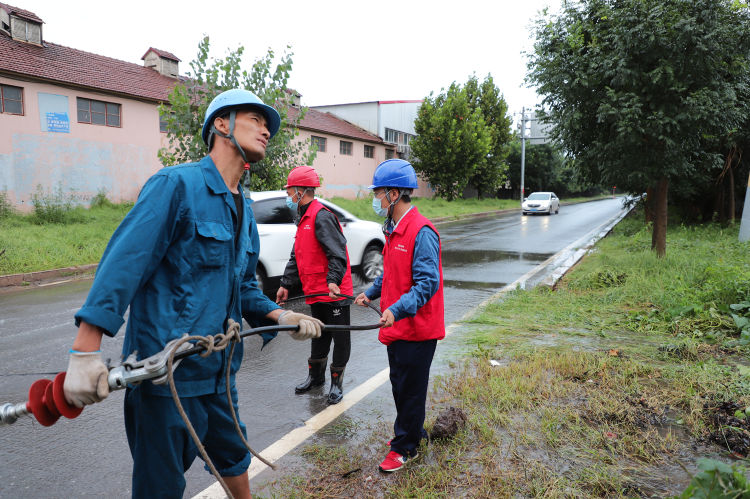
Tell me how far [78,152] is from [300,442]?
754 inches

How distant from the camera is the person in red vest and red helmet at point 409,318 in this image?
298 cm

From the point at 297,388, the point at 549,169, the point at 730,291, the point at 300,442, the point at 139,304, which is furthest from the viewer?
the point at 549,169

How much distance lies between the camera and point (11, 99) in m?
17.1

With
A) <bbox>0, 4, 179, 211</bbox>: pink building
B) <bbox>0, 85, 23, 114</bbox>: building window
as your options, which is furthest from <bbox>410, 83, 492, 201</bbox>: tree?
<bbox>0, 85, 23, 114</bbox>: building window

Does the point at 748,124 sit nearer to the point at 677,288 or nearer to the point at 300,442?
the point at 677,288

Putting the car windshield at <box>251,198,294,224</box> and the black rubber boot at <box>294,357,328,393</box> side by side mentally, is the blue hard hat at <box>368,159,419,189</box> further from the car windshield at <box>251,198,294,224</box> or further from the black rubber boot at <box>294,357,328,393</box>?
the car windshield at <box>251,198,294,224</box>

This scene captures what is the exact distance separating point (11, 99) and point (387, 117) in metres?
25.3

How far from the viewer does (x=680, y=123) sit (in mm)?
8320

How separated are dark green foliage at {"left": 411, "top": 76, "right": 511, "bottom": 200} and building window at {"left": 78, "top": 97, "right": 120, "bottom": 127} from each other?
2014 cm

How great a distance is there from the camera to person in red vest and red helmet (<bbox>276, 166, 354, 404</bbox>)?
427cm

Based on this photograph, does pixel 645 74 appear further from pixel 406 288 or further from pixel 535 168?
pixel 535 168

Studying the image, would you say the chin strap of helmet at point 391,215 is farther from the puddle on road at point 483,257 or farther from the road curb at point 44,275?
the road curb at point 44,275

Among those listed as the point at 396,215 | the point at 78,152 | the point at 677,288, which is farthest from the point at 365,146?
the point at 396,215

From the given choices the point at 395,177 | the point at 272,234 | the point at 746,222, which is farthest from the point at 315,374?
the point at 746,222
